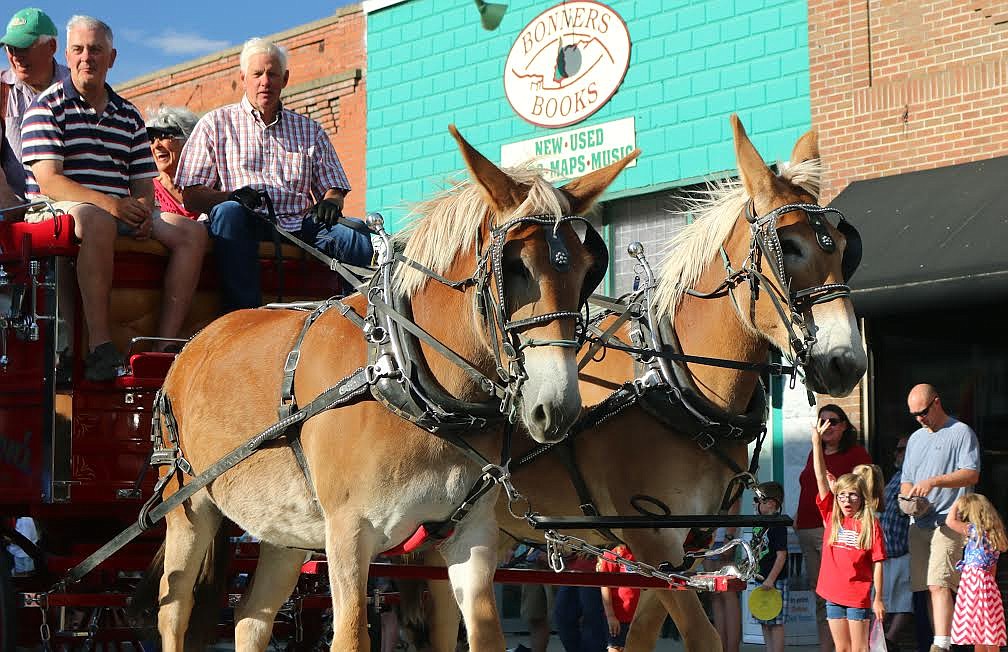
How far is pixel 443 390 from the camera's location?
4836 millimetres

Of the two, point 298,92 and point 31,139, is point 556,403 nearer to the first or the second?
point 31,139

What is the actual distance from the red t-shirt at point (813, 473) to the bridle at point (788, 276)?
4.11 metres

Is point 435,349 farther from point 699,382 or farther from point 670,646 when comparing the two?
point 670,646

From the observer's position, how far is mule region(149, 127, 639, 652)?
457 centimetres

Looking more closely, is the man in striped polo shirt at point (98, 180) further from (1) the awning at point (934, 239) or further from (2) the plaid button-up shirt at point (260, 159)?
(1) the awning at point (934, 239)

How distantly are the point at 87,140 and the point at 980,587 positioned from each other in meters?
6.17

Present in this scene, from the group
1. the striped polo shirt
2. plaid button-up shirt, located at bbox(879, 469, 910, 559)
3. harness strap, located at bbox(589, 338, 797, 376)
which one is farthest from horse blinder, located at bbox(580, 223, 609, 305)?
plaid button-up shirt, located at bbox(879, 469, 910, 559)

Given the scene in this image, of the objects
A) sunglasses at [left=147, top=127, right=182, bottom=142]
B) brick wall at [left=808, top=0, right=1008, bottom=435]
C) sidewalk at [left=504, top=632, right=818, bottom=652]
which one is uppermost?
brick wall at [left=808, top=0, right=1008, bottom=435]

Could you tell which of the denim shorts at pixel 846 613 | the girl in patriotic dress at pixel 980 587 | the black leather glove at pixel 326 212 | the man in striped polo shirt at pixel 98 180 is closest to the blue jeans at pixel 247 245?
the man in striped polo shirt at pixel 98 180

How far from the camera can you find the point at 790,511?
12.7m

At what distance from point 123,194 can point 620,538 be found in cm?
316

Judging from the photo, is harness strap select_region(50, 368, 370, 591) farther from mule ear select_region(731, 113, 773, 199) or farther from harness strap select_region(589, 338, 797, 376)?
mule ear select_region(731, 113, 773, 199)

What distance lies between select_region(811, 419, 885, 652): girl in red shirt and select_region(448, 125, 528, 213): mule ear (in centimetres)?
438

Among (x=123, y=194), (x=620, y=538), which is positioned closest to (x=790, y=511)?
(x=620, y=538)
